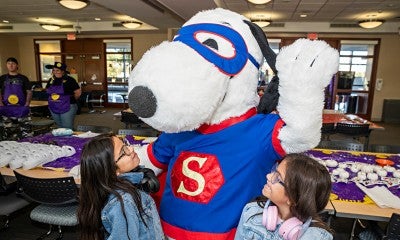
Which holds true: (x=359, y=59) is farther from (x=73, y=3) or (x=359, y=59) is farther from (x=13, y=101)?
(x=13, y=101)

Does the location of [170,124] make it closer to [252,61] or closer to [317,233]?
[252,61]

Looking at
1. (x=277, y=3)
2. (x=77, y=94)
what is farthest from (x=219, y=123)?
(x=277, y=3)

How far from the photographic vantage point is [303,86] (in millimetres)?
1013

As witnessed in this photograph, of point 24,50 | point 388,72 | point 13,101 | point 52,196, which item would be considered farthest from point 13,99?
point 388,72

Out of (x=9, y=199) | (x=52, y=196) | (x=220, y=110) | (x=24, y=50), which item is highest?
(x=24, y=50)

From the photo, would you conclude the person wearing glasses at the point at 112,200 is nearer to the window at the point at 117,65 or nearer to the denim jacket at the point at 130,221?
the denim jacket at the point at 130,221

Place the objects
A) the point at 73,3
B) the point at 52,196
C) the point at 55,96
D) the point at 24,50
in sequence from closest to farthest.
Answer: the point at 52,196
the point at 55,96
the point at 73,3
the point at 24,50

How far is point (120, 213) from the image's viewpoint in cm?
135

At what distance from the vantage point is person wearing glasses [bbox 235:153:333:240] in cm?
117

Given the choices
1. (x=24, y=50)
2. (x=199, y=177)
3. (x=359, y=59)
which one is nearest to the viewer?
(x=199, y=177)

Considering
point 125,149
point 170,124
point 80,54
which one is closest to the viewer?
point 170,124

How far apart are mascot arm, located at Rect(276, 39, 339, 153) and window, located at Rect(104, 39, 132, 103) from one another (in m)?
11.4

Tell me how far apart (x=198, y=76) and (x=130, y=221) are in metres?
0.79

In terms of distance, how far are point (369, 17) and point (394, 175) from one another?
745 centimetres
